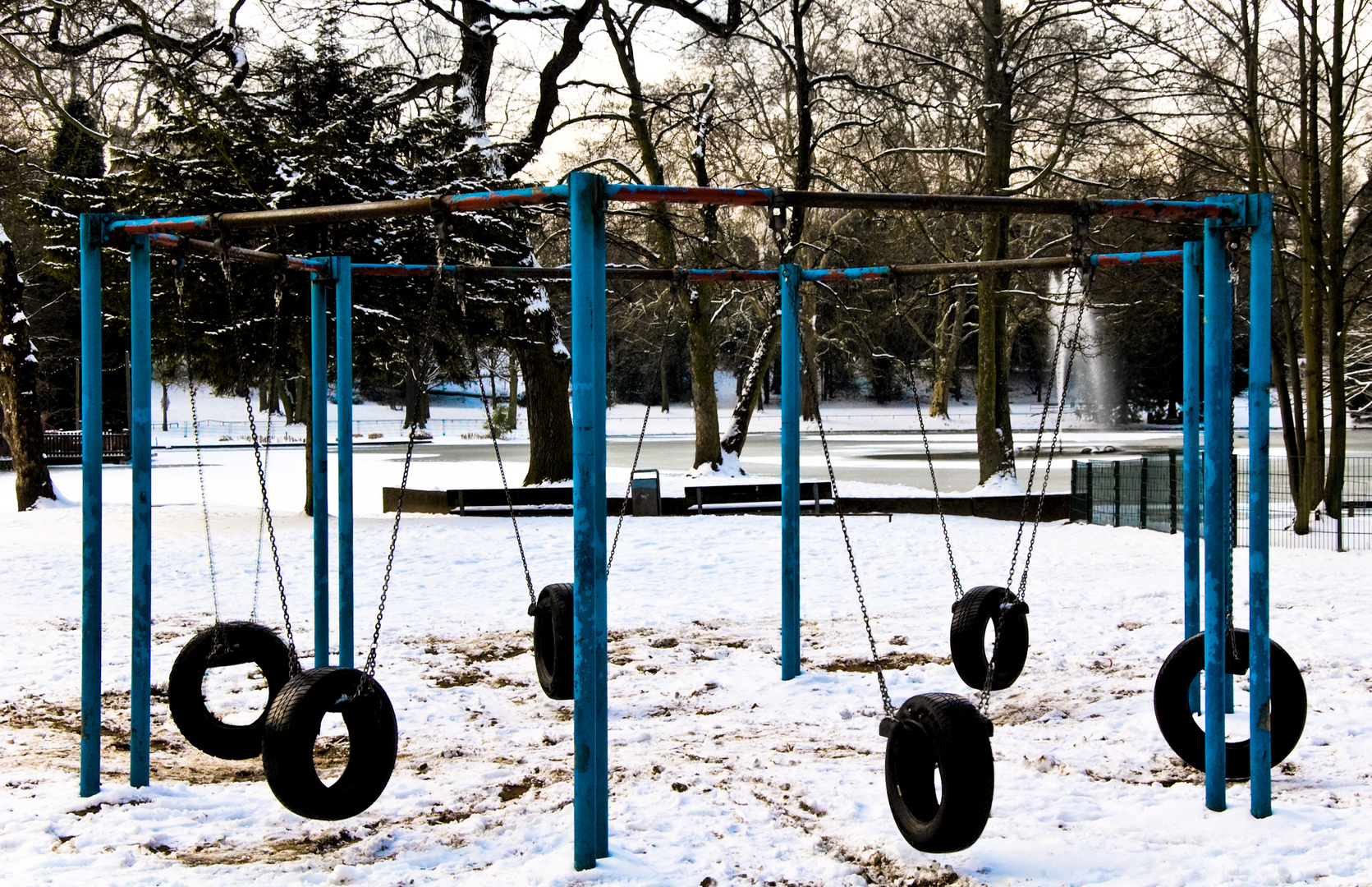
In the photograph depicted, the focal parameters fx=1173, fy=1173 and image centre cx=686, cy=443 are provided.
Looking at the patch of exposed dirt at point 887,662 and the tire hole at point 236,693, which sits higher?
the tire hole at point 236,693

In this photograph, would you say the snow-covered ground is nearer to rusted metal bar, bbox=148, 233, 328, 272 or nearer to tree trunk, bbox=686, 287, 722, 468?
rusted metal bar, bbox=148, 233, 328, 272

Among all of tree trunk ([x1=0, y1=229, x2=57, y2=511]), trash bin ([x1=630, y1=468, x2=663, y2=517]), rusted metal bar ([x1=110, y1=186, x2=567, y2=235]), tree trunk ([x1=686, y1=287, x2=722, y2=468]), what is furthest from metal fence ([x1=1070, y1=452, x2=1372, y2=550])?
tree trunk ([x1=0, y1=229, x2=57, y2=511])

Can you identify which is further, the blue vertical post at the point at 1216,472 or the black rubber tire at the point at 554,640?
the black rubber tire at the point at 554,640

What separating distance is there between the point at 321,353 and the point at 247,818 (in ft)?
8.62

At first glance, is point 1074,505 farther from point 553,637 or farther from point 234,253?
point 234,253

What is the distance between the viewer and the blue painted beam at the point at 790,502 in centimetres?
664

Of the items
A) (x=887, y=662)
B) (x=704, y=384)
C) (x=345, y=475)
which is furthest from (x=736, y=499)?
(x=345, y=475)

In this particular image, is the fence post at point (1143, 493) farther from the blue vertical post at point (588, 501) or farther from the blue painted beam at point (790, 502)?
the blue vertical post at point (588, 501)

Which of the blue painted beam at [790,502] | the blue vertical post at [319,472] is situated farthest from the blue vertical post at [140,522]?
the blue painted beam at [790,502]

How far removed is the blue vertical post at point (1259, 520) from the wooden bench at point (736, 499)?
11.2 m

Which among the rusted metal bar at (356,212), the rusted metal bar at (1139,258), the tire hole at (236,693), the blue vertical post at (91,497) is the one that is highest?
the rusted metal bar at (1139,258)

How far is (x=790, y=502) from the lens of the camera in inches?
268

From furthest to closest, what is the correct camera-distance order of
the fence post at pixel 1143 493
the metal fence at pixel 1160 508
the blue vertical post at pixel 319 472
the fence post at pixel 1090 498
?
the fence post at pixel 1090 498 → the fence post at pixel 1143 493 → the metal fence at pixel 1160 508 → the blue vertical post at pixel 319 472

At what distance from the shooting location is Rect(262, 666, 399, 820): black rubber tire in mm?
4012
